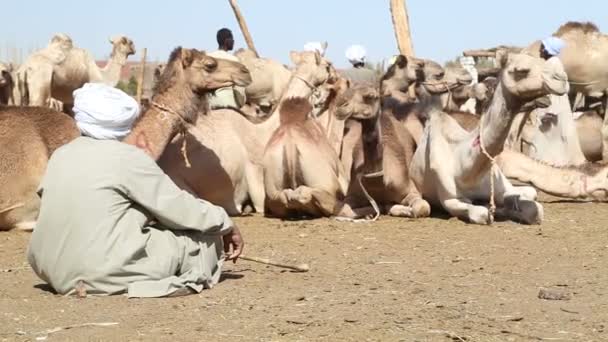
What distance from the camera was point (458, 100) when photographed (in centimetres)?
1323

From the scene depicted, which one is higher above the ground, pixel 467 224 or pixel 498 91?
pixel 498 91

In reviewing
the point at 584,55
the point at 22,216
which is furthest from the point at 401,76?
the point at 22,216

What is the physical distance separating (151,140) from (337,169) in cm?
194

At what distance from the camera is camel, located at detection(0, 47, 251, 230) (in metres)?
10.2

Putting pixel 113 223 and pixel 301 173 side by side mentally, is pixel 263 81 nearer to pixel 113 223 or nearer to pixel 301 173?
pixel 301 173

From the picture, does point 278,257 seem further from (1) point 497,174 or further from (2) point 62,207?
(1) point 497,174

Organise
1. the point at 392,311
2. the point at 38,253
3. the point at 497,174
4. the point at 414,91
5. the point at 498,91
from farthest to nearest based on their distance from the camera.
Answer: the point at 414,91
the point at 497,174
the point at 498,91
the point at 38,253
the point at 392,311

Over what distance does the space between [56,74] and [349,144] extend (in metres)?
7.96

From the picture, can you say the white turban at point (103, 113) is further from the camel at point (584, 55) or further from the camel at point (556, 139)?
the camel at point (584, 55)

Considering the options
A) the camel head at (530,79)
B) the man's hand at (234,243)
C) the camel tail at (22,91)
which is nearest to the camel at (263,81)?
the camel tail at (22,91)

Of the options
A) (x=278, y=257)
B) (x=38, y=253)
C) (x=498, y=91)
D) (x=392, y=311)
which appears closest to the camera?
(x=392, y=311)

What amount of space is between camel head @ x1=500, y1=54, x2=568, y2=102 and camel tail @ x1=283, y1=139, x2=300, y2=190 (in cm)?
206

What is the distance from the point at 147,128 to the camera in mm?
10227

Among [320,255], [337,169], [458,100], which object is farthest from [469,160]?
[458,100]
